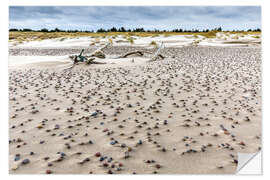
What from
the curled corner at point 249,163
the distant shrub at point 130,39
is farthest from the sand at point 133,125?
the distant shrub at point 130,39

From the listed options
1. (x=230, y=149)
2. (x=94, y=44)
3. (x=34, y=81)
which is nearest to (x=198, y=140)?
(x=230, y=149)

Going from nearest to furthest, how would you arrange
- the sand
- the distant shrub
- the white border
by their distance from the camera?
1. the sand
2. the white border
3. the distant shrub

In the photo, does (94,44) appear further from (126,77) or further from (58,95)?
(58,95)

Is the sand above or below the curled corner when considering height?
above

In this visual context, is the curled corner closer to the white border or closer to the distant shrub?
the white border

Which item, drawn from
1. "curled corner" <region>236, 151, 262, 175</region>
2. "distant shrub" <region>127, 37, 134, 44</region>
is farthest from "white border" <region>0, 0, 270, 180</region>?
"distant shrub" <region>127, 37, 134, 44</region>
